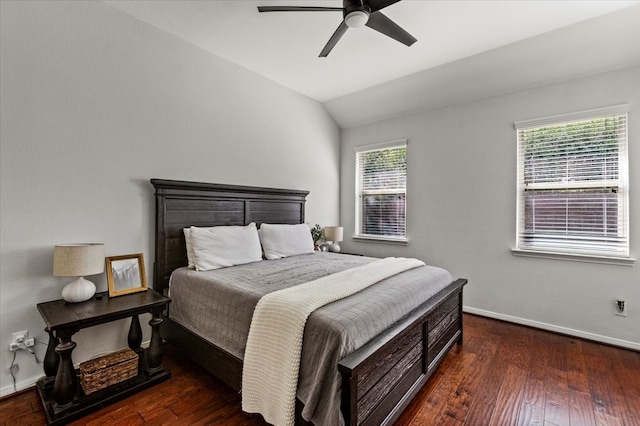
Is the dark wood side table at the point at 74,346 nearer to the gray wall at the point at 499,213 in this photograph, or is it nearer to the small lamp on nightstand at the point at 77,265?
the small lamp on nightstand at the point at 77,265

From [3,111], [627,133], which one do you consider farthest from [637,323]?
[3,111]

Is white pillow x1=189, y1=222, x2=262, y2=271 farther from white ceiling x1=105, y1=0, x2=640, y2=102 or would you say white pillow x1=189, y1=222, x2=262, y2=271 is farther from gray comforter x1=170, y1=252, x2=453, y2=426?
white ceiling x1=105, y1=0, x2=640, y2=102

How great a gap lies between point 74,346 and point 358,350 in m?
1.68

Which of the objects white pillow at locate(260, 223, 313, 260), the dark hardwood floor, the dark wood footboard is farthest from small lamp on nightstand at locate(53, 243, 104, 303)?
the dark wood footboard

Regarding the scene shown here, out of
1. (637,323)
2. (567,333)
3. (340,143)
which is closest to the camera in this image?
(637,323)

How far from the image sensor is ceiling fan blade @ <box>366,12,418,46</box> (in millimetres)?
2002

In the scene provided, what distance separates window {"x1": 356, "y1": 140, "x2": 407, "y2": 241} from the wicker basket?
3286 millimetres

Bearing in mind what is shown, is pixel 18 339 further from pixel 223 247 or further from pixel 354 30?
pixel 354 30

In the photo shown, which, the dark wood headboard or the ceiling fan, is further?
the dark wood headboard

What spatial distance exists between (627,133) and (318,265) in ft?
10.2

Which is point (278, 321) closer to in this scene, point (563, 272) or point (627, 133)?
point (563, 272)

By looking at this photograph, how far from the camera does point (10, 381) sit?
6.62ft

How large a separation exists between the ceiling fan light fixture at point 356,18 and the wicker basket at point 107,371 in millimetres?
2755

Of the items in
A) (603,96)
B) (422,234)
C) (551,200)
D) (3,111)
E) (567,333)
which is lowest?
(567,333)
